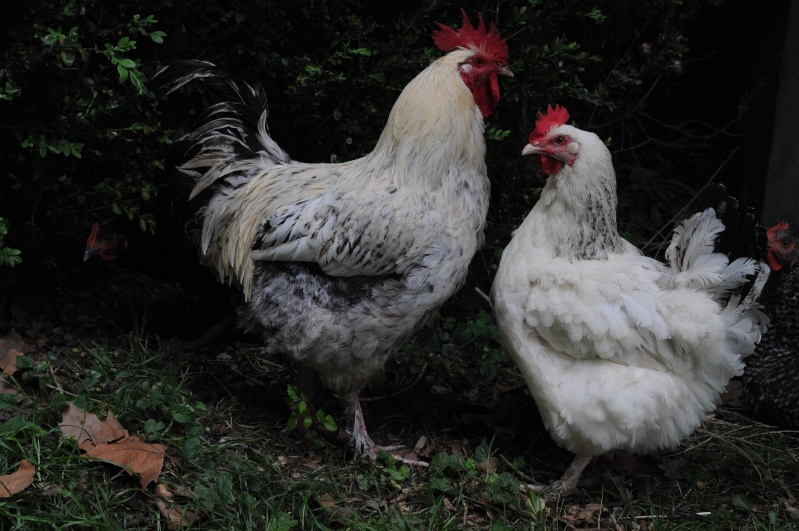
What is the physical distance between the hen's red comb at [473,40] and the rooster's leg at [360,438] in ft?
6.12

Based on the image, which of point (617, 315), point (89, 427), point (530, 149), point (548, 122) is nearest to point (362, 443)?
point (89, 427)

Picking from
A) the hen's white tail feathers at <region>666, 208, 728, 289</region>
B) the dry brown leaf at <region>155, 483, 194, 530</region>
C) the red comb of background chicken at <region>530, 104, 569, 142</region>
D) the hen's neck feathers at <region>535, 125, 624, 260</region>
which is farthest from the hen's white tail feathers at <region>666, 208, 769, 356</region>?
the dry brown leaf at <region>155, 483, 194, 530</region>

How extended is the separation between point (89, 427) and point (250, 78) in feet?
7.52

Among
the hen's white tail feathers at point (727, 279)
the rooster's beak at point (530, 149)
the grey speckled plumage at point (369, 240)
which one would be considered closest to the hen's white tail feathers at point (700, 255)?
the hen's white tail feathers at point (727, 279)

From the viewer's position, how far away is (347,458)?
412 centimetres

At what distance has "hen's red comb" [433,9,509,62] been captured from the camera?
154 inches

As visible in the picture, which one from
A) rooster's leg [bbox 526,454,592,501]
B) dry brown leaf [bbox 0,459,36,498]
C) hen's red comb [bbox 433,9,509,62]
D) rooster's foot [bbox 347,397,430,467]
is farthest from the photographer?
rooster's foot [bbox 347,397,430,467]

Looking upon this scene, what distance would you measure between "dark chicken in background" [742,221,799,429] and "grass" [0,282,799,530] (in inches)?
6.1

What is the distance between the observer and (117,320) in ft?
16.5

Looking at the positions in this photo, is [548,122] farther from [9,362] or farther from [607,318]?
[9,362]

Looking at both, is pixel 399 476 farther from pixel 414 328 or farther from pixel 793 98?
pixel 793 98

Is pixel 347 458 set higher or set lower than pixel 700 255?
lower

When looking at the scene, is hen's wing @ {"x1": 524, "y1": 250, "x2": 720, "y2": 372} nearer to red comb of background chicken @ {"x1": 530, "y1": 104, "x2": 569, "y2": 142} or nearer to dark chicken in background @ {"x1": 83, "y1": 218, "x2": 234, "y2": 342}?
red comb of background chicken @ {"x1": 530, "y1": 104, "x2": 569, "y2": 142}

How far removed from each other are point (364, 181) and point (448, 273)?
0.62 meters
